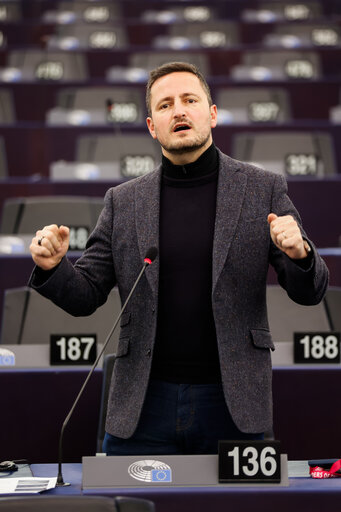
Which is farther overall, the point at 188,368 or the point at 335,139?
the point at 335,139

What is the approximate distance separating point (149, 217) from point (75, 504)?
61cm

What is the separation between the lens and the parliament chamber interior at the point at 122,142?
1.91 m

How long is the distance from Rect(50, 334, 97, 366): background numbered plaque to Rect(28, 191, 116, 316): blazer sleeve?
473 millimetres

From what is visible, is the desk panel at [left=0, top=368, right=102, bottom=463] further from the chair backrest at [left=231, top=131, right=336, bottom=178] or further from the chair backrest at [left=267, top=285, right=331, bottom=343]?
the chair backrest at [left=231, top=131, right=336, bottom=178]

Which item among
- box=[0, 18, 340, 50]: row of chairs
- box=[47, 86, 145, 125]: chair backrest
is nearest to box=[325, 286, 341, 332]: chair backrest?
box=[47, 86, 145, 125]: chair backrest

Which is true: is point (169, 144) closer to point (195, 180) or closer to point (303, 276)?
point (195, 180)

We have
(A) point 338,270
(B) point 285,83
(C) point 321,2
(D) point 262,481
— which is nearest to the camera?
(D) point 262,481

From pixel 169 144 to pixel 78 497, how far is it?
2.21ft

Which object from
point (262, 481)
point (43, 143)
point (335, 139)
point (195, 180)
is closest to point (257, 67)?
point (335, 139)

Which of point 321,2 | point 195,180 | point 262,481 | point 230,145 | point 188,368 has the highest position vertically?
point 321,2

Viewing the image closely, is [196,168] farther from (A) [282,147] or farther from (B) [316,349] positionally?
(A) [282,147]

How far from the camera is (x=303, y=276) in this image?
1.32 metres

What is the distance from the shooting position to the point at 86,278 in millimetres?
1482

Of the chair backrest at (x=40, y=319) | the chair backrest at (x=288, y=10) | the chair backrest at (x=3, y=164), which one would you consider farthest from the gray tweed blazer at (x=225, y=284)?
the chair backrest at (x=288, y=10)
